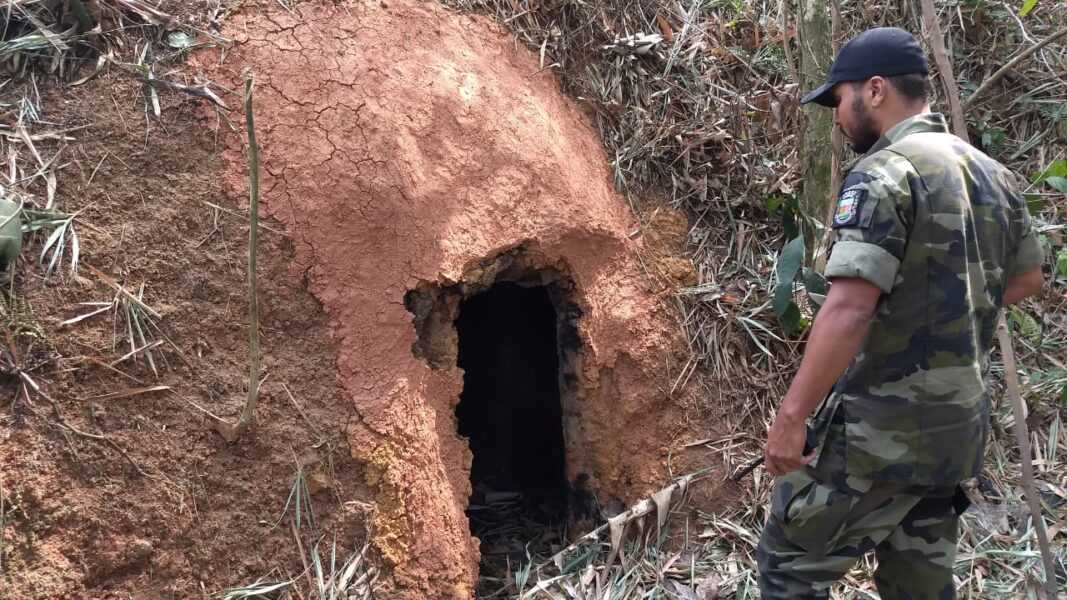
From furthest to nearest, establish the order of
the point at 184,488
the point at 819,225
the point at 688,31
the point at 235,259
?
the point at 688,31, the point at 819,225, the point at 235,259, the point at 184,488

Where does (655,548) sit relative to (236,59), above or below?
below

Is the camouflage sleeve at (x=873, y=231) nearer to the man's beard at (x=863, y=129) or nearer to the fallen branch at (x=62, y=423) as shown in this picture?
the man's beard at (x=863, y=129)

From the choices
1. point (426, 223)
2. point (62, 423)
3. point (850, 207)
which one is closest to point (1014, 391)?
point (850, 207)

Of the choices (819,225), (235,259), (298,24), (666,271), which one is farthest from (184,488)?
(819,225)

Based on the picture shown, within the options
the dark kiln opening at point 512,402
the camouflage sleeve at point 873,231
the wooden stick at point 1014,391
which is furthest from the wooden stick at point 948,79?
the dark kiln opening at point 512,402

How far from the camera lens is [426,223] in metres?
3.23

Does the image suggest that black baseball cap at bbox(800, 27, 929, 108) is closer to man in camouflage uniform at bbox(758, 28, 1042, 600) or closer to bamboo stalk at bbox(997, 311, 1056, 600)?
man in camouflage uniform at bbox(758, 28, 1042, 600)

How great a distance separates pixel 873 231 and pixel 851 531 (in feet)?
2.92

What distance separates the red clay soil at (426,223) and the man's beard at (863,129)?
137cm

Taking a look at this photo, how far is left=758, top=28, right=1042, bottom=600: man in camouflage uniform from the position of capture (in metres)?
2.21

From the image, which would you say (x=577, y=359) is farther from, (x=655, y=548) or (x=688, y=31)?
(x=688, y=31)

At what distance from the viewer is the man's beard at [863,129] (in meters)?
2.44

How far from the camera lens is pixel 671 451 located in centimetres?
369

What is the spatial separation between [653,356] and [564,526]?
1066mm
